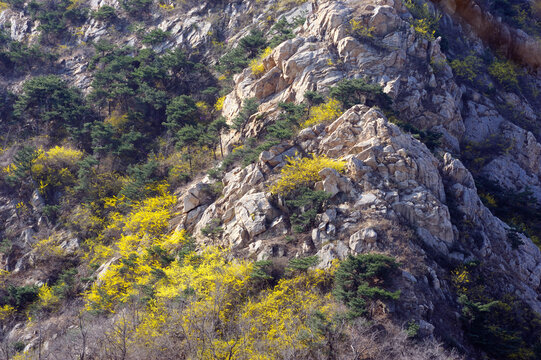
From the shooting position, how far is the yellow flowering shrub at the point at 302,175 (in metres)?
18.7

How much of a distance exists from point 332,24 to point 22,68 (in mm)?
28142

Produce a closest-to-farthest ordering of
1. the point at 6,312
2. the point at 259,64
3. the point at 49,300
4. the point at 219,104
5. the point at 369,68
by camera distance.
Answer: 1. the point at 49,300
2. the point at 6,312
3. the point at 369,68
4. the point at 259,64
5. the point at 219,104

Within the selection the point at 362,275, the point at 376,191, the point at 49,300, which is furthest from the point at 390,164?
the point at 49,300

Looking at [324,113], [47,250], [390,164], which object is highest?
[324,113]

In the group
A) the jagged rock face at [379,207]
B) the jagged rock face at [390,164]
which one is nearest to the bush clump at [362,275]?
the jagged rock face at [390,164]

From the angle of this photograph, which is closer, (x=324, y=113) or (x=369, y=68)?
(x=324, y=113)

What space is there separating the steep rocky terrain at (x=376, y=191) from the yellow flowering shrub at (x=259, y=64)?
146 mm

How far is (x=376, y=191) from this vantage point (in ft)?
58.1

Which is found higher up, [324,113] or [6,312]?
[324,113]

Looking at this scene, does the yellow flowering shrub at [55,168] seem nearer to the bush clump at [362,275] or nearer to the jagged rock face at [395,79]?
the jagged rock face at [395,79]

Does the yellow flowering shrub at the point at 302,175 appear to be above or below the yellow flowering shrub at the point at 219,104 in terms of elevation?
above

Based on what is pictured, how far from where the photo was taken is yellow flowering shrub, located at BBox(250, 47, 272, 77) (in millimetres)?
27797

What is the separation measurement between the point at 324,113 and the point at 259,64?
8.14m

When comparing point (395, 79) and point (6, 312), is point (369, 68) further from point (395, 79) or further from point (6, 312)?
point (6, 312)
